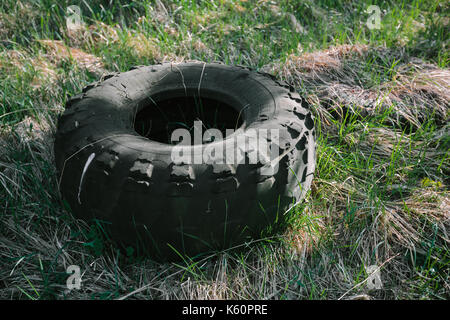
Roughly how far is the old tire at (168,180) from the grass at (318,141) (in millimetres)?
133

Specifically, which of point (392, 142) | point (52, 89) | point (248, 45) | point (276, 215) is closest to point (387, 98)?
point (392, 142)

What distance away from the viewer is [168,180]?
1.71 meters

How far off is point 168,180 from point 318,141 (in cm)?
114

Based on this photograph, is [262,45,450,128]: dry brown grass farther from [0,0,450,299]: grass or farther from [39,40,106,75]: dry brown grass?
[39,40,106,75]: dry brown grass

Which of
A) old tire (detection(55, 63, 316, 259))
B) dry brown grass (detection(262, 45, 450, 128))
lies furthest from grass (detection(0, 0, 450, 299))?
old tire (detection(55, 63, 316, 259))

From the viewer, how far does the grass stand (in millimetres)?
1905

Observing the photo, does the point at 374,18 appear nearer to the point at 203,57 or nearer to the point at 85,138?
the point at 203,57

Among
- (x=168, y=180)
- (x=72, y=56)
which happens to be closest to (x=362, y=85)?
(x=168, y=180)

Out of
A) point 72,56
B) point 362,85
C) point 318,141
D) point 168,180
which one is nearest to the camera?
point 168,180

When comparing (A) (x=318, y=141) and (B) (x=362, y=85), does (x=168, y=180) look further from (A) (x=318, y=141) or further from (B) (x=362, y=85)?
(B) (x=362, y=85)

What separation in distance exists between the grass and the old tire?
5.2 inches

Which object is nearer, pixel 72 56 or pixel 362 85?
pixel 362 85

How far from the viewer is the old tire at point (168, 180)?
1719 mm

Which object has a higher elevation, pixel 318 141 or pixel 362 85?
pixel 362 85
